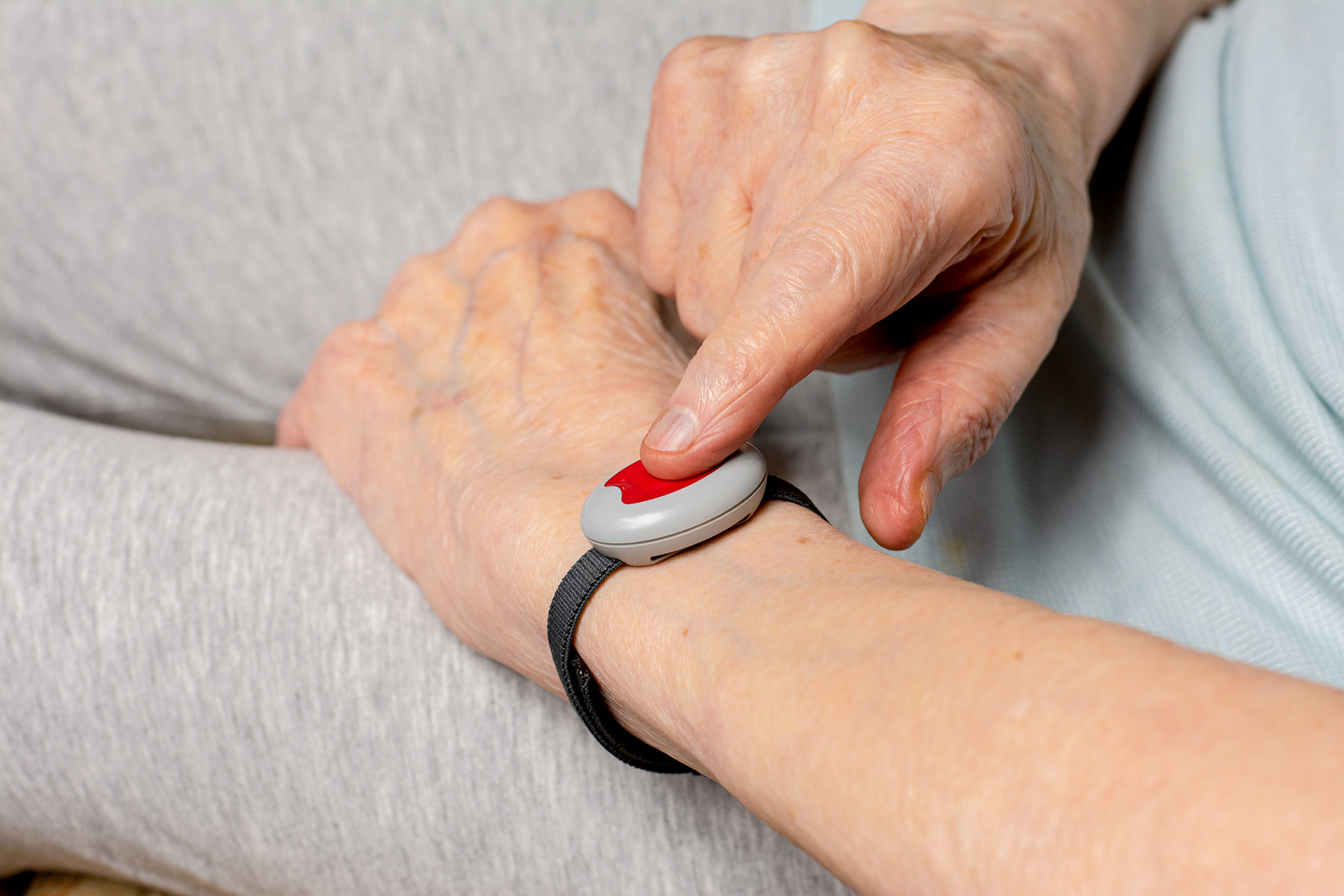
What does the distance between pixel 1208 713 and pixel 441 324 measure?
855 millimetres

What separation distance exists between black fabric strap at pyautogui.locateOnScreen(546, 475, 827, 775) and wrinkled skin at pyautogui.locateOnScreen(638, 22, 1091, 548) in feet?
0.27

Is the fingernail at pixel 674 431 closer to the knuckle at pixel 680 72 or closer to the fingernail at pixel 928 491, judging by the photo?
the fingernail at pixel 928 491

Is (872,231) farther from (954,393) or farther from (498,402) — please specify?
(498,402)

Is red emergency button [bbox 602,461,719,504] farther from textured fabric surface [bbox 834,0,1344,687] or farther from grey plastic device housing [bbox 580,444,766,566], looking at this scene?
textured fabric surface [bbox 834,0,1344,687]

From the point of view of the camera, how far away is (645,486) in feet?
1.99

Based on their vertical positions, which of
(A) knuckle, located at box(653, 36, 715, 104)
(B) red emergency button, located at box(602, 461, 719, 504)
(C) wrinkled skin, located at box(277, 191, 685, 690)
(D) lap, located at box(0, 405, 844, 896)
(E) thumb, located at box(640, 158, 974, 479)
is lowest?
(D) lap, located at box(0, 405, 844, 896)

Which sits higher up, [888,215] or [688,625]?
[888,215]

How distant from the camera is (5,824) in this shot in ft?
2.91

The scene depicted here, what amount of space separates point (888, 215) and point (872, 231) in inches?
0.7

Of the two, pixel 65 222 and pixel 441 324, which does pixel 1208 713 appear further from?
pixel 65 222

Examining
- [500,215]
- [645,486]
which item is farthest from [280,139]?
[645,486]

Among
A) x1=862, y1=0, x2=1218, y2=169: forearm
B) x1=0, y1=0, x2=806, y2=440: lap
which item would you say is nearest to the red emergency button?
x1=862, y1=0, x2=1218, y2=169: forearm

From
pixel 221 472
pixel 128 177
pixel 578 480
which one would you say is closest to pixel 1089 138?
pixel 578 480

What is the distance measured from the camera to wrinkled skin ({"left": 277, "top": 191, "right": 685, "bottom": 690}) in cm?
76
